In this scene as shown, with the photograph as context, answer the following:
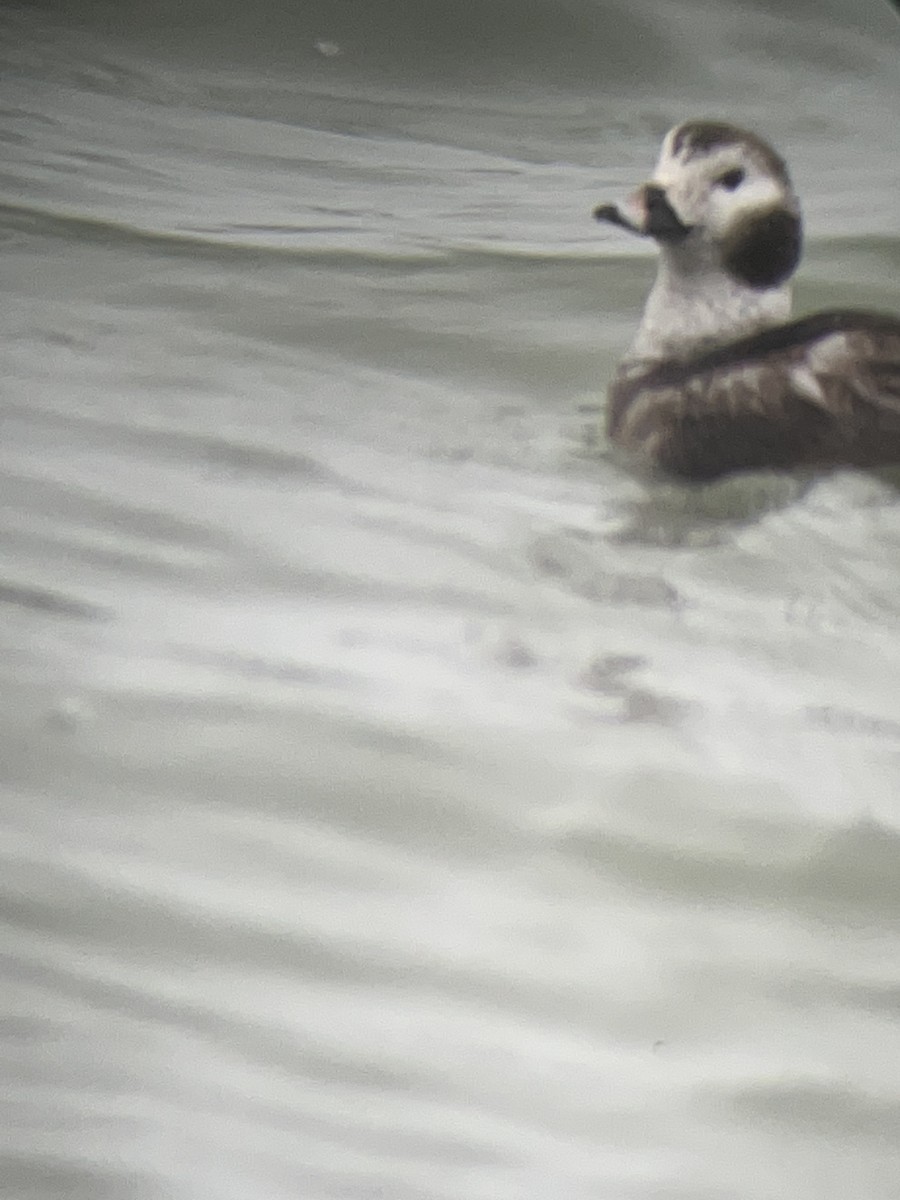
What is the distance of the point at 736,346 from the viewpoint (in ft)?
8.60

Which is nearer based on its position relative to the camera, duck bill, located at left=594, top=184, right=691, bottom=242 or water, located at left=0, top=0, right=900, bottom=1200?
water, located at left=0, top=0, right=900, bottom=1200

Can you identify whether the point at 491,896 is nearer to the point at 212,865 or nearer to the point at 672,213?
the point at 212,865

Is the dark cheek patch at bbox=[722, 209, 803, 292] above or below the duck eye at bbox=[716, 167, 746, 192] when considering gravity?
below

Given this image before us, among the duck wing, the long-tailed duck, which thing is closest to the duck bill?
the long-tailed duck

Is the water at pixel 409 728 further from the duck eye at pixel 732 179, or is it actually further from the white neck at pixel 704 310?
the duck eye at pixel 732 179

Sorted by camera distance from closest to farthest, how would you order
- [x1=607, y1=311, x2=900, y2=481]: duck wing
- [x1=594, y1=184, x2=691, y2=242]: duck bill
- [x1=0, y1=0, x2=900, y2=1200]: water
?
1. [x1=0, y1=0, x2=900, y2=1200]: water
2. [x1=607, y1=311, x2=900, y2=481]: duck wing
3. [x1=594, y1=184, x2=691, y2=242]: duck bill

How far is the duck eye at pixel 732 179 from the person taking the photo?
2707 millimetres

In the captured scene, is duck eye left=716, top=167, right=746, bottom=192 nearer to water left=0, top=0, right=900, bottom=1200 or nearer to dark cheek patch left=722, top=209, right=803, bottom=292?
dark cheek patch left=722, top=209, right=803, bottom=292

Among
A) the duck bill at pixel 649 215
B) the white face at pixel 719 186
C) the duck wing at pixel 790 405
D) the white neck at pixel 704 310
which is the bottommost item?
the duck wing at pixel 790 405

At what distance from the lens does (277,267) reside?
3.41 meters

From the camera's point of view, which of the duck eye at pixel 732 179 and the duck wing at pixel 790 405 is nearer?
the duck wing at pixel 790 405

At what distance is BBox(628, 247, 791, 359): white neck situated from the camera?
2.78 metres

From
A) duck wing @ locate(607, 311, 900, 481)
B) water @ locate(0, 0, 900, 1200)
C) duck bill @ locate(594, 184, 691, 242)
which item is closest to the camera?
water @ locate(0, 0, 900, 1200)

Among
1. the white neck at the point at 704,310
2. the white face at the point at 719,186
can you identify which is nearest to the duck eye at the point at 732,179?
the white face at the point at 719,186
